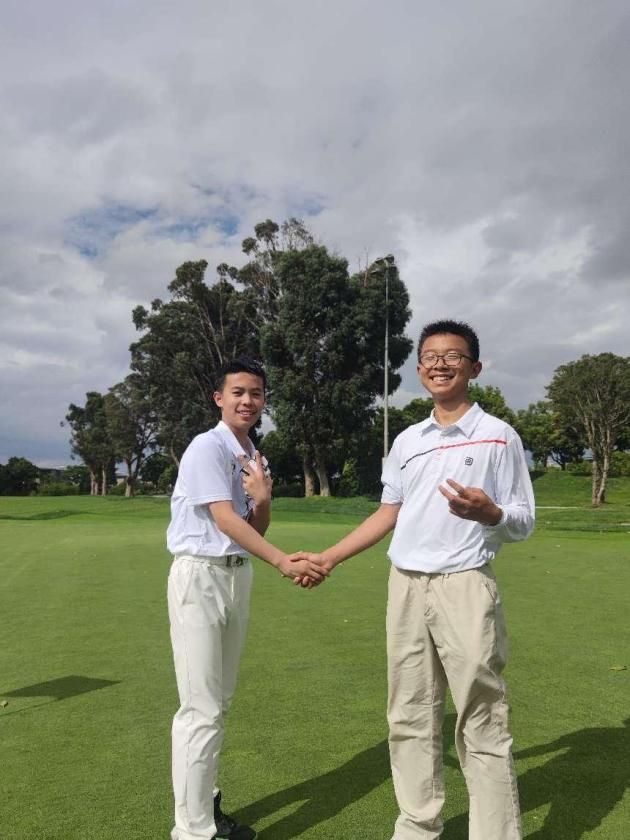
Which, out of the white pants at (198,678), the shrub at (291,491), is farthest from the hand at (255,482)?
the shrub at (291,491)

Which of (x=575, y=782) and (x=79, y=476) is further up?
(x=79, y=476)

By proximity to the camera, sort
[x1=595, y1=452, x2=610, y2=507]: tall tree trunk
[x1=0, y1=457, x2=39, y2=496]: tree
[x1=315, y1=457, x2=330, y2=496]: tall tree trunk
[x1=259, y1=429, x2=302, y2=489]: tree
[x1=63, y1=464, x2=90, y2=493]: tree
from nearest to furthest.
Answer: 1. [x1=595, y1=452, x2=610, y2=507]: tall tree trunk
2. [x1=315, y1=457, x2=330, y2=496]: tall tree trunk
3. [x1=259, y1=429, x2=302, y2=489]: tree
4. [x1=0, y1=457, x2=39, y2=496]: tree
5. [x1=63, y1=464, x2=90, y2=493]: tree

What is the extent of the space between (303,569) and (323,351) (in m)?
38.4

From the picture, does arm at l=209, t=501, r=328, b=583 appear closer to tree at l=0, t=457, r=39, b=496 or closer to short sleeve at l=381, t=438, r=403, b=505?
short sleeve at l=381, t=438, r=403, b=505

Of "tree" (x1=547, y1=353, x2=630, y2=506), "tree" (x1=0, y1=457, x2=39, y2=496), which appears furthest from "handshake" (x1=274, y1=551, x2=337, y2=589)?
"tree" (x1=0, y1=457, x2=39, y2=496)

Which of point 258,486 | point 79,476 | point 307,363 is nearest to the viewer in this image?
point 258,486

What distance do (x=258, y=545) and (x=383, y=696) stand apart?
98.5 inches

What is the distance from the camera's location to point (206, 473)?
10.8ft

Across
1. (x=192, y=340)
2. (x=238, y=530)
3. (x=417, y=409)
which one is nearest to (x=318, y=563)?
(x=238, y=530)

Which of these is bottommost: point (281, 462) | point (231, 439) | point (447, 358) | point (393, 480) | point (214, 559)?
point (214, 559)

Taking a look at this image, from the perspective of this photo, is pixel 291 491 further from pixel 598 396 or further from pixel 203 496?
pixel 203 496

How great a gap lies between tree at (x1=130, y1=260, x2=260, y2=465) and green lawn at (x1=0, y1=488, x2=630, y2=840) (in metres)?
39.4

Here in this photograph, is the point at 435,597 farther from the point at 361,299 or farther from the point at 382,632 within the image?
the point at 361,299

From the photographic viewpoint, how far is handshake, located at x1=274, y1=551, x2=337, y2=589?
12.2ft
